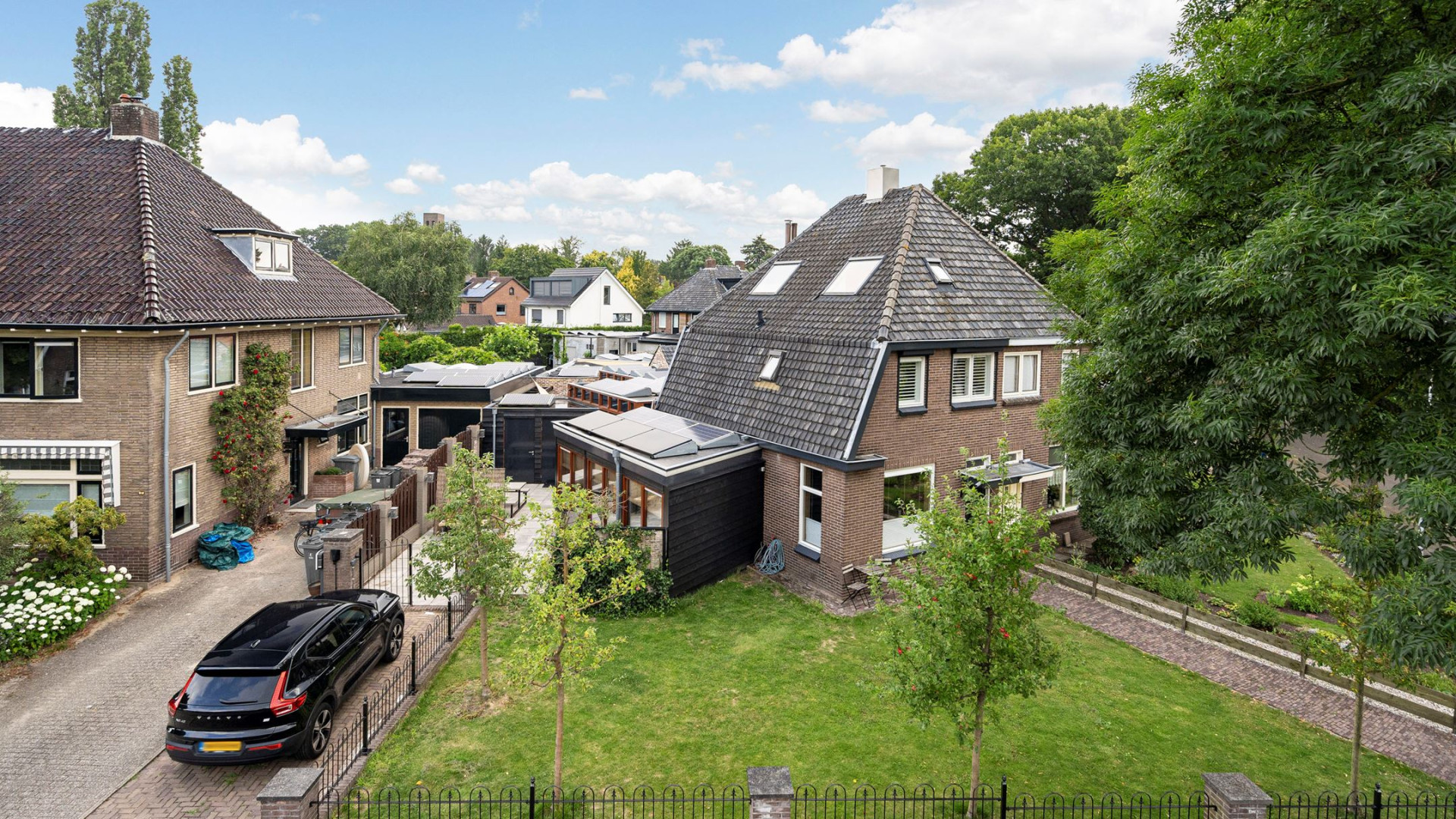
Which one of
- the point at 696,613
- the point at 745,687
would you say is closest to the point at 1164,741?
the point at 745,687

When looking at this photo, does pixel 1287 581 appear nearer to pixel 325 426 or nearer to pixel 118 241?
pixel 325 426

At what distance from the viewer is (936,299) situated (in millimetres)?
18031

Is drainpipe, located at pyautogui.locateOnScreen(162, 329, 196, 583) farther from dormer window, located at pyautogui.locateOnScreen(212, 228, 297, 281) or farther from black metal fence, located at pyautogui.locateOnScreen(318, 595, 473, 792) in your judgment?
black metal fence, located at pyautogui.locateOnScreen(318, 595, 473, 792)

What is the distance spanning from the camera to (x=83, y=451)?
16188 millimetres

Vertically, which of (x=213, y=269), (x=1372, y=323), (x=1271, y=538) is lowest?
(x=1271, y=538)

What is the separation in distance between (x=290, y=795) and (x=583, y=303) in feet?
229

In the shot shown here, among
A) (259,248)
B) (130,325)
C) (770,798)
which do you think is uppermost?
(259,248)

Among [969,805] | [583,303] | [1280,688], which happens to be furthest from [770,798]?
[583,303]

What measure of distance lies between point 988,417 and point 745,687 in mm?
9421

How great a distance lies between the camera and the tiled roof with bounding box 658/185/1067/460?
16875 mm

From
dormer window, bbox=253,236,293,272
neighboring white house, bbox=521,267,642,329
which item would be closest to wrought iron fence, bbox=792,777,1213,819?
dormer window, bbox=253,236,293,272

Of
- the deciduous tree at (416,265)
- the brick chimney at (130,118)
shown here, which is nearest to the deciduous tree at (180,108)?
the deciduous tree at (416,265)

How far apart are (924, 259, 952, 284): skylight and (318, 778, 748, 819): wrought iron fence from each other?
12506 millimetres

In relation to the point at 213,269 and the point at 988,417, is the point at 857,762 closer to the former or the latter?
the point at 988,417
